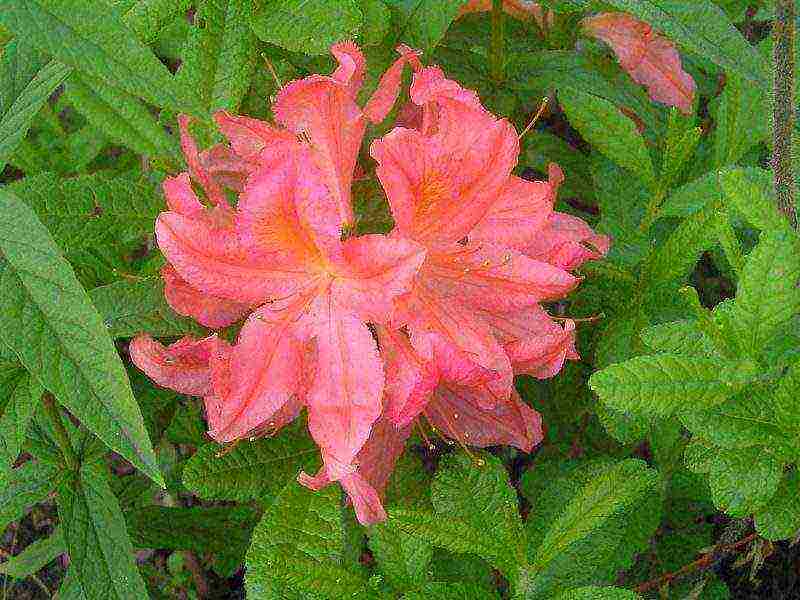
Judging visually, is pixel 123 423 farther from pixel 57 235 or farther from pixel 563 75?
pixel 563 75

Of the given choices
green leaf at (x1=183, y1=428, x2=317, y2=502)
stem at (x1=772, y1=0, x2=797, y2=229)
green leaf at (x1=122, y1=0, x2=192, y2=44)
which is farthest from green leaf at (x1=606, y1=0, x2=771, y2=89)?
green leaf at (x1=183, y1=428, x2=317, y2=502)

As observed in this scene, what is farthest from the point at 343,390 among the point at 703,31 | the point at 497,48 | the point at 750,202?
the point at 497,48

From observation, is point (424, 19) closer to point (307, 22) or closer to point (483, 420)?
point (307, 22)

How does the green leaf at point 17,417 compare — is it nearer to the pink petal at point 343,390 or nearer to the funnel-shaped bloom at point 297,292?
the funnel-shaped bloom at point 297,292

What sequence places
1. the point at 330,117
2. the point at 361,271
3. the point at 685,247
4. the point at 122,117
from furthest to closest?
the point at 122,117, the point at 685,247, the point at 330,117, the point at 361,271

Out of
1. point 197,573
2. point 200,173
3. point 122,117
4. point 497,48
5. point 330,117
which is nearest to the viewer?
point 330,117

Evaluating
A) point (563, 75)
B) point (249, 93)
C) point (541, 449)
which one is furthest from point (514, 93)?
point (541, 449)
